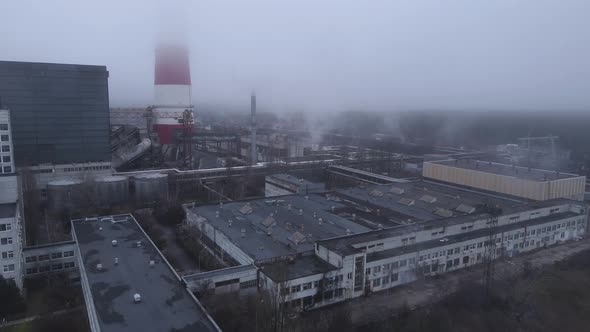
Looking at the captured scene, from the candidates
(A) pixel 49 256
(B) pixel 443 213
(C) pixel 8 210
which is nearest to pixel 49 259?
(A) pixel 49 256

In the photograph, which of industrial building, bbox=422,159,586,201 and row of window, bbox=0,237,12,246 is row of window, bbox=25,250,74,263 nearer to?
row of window, bbox=0,237,12,246

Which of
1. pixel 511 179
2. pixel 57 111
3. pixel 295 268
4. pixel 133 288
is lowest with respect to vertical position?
pixel 295 268

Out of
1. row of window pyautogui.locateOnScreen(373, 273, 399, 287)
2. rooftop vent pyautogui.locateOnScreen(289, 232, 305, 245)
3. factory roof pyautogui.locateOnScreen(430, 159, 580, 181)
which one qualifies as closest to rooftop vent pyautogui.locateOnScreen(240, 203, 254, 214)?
rooftop vent pyautogui.locateOnScreen(289, 232, 305, 245)

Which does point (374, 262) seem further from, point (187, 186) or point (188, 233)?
point (187, 186)

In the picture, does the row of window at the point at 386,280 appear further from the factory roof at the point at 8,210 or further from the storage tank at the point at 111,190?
the storage tank at the point at 111,190

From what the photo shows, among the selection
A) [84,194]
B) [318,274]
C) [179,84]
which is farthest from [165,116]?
[318,274]

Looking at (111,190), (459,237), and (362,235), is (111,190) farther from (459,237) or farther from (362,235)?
(459,237)

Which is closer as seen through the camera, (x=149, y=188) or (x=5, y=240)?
(x=5, y=240)
